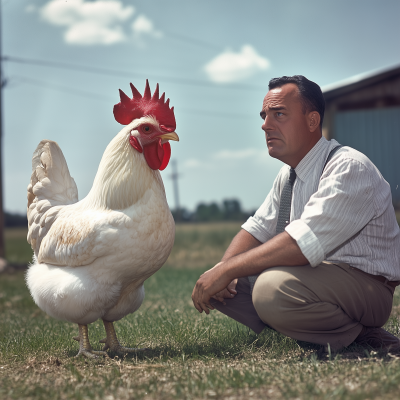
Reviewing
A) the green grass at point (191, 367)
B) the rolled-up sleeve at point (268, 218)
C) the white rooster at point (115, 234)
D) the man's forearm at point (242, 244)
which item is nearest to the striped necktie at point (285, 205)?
the rolled-up sleeve at point (268, 218)

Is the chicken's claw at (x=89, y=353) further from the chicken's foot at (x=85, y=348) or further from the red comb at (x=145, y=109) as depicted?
the red comb at (x=145, y=109)

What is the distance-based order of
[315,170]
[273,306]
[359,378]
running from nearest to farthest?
1. [359,378]
2. [273,306]
3. [315,170]

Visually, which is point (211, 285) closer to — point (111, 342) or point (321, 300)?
point (321, 300)

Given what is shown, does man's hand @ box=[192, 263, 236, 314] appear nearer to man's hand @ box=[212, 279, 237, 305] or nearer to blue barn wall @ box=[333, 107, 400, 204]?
man's hand @ box=[212, 279, 237, 305]

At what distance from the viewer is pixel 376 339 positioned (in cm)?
290

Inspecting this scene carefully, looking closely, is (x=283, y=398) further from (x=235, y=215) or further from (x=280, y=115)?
(x=235, y=215)

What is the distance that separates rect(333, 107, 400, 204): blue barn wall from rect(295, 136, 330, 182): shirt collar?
7767mm

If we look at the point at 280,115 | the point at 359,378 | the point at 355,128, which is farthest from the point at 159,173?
the point at 355,128

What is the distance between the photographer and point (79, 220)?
3.04m

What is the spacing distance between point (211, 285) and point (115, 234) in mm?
728

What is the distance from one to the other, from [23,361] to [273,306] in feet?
6.08

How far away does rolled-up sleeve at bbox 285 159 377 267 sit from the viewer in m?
2.46

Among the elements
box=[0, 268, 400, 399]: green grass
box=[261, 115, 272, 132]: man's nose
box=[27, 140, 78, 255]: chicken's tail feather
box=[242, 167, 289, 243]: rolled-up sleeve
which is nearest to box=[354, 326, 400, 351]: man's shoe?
box=[0, 268, 400, 399]: green grass

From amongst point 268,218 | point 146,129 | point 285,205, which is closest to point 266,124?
point 285,205
